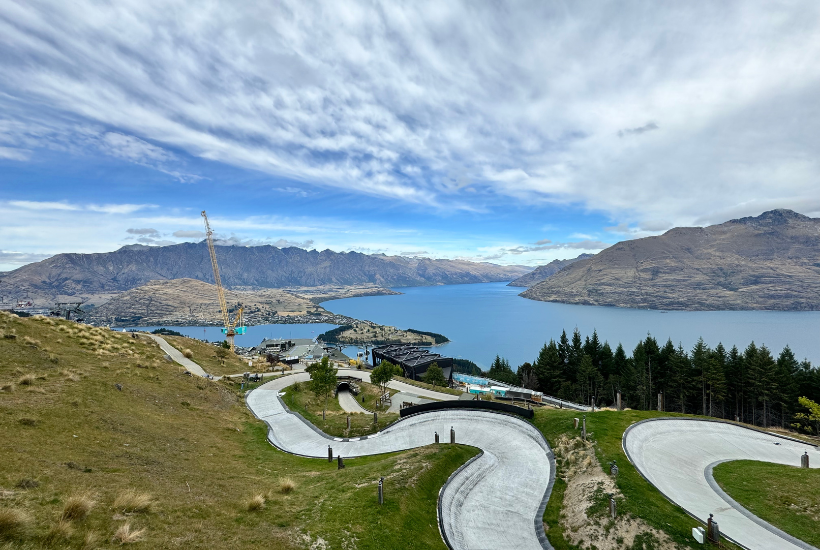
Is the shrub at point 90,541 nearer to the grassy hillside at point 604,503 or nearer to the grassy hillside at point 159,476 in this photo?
the grassy hillside at point 159,476

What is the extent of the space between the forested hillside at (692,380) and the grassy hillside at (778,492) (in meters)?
34.3

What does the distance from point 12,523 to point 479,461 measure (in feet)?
68.5

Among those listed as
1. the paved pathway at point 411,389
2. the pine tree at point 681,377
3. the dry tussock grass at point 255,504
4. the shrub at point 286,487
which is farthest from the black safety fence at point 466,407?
the pine tree at point 681,377

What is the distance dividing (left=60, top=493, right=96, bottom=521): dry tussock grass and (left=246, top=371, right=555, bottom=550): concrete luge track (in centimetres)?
1252

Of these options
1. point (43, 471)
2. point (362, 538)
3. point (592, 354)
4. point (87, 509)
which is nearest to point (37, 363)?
point (43, 471)

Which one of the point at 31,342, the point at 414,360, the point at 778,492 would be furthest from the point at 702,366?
the point at 31,342

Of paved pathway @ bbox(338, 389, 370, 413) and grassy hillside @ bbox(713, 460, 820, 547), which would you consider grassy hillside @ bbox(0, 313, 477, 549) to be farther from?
paved pathway @ bbox(338, 389, 370, 413)

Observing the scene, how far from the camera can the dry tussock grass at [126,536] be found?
9.12 m

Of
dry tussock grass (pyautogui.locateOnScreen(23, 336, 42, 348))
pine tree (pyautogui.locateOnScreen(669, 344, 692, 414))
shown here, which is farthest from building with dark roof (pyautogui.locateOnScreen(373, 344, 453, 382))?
dry tussock grass (pyautogui.locateOnScreen(23, 336, 42, 348))

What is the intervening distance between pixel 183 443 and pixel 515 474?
19.4 metres

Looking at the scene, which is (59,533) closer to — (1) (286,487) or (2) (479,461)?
(1) (286,487)

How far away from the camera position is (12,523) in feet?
26.6

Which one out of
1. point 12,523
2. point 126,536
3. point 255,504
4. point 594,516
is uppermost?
point 12,523

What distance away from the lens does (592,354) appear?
228 feet
